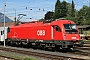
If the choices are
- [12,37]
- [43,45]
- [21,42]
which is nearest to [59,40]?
[43,45]

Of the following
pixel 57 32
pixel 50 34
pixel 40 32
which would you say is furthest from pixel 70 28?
pixel 40 32

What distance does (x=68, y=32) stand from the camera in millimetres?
22031

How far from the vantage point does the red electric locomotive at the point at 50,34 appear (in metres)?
21.9

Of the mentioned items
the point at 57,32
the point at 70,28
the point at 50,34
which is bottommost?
the point at 50,34

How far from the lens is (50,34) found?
23.7 meters

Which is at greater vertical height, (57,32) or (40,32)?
(40,32)

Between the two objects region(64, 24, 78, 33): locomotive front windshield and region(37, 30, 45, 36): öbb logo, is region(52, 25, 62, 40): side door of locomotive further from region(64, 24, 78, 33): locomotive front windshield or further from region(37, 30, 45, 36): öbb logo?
region(37, 30, 45, 36): öbb logo

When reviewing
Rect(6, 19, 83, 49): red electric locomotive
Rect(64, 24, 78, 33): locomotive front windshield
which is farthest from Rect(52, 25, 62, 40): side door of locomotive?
Rect(64, 24, 78, 33): locomotive front windshield

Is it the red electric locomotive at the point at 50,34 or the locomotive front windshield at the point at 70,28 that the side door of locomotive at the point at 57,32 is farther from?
the locomotive front windshield at the point at 70,28

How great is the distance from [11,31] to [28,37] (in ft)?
17.8

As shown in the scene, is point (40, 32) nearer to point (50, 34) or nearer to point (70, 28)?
point (50, 34)

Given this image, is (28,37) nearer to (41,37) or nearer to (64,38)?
(41,37)

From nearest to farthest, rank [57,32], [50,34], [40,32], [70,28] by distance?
[70,28] → [57,32] → [50,34] → [40,32]

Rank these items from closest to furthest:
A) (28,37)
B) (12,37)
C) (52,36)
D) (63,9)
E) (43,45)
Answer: (52,36)
(43,45)
(28,37)
(12,37)
(63,9)
